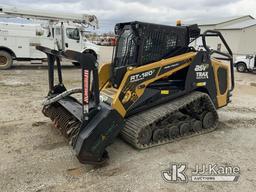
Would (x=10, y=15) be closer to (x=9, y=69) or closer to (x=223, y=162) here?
(x=9, y=69)

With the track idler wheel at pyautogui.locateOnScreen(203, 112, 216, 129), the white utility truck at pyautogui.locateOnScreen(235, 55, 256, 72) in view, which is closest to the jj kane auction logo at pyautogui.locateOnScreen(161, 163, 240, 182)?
the track idler wheel at pyautogui.locateOnScreen(203, 112, 216, 129)

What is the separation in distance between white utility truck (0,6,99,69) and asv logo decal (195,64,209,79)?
31.6ft

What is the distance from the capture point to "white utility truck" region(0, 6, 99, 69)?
45.2ft

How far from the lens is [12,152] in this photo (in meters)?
4.46

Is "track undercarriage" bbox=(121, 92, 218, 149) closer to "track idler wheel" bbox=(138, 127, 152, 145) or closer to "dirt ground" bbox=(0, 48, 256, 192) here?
"track idler wheel" bbox=(138, 127, 152, 145)

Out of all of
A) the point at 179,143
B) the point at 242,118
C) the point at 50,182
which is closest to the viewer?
the point at 50,182

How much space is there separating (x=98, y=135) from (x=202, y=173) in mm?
1559

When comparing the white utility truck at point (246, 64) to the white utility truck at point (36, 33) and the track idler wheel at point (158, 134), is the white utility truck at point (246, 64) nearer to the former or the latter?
the white utility truck at point (36, 33)

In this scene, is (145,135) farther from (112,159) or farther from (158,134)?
(112,159)

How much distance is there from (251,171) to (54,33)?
41.6 ft

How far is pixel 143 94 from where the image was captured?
4766 millimetres

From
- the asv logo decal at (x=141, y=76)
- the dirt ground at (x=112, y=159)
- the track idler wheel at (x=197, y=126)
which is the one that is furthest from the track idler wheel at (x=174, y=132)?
the asv logo decal at (x=141, y=76)

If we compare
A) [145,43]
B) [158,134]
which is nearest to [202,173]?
[158,134]

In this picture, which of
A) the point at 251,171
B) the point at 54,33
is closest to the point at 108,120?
the point at 251,171
